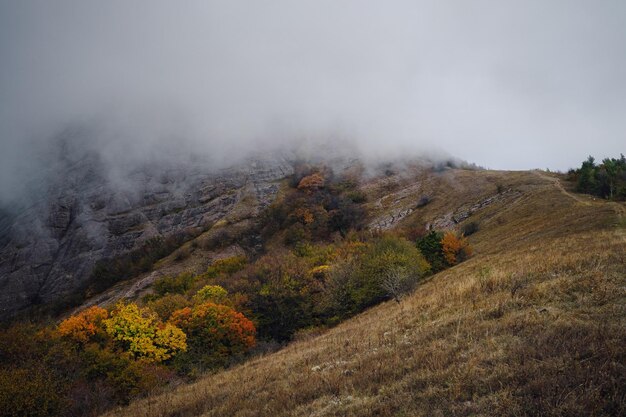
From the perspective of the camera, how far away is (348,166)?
537 feet

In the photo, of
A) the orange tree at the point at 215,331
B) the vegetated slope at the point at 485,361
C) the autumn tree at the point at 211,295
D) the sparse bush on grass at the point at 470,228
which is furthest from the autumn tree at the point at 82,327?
the sparse bush on grass at the point at 470,228

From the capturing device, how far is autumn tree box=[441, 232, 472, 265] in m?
56.6

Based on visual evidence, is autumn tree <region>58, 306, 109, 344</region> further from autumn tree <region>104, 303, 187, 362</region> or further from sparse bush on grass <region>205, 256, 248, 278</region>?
sparse bush on grass <region>205, 256, 248, 278</region>

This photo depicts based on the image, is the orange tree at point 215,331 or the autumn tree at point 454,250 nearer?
the orange tree at point 215,331

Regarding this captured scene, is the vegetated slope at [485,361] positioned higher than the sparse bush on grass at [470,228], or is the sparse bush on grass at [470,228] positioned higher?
the vegetated slope at [485,361]

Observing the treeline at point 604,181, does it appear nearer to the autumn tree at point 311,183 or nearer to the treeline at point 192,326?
the treeline at point 192,326

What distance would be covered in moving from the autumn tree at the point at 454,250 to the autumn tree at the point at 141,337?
44.0 m

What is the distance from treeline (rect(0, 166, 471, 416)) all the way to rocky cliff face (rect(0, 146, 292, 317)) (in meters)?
68.5

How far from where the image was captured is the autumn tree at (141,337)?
35812 millimetres

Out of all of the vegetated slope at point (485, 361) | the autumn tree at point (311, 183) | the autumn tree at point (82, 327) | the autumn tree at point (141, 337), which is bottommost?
the autumn tree at point (141, 337)

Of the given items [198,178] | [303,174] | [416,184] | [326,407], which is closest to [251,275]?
[326,407]

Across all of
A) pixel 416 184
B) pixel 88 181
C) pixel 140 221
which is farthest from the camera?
pixel 88 181

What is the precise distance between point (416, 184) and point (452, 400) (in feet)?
412

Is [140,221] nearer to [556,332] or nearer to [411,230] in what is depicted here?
[411,230]
